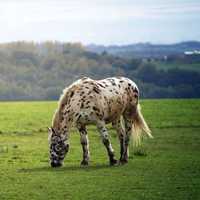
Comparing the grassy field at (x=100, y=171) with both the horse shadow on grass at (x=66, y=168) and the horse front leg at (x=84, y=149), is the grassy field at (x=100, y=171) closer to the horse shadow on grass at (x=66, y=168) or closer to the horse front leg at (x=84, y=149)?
the horse shadow on grass at (x=66, y=168)


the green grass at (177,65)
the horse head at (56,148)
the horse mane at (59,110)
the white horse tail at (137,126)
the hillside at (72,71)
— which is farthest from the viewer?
the green grass at (177,65)

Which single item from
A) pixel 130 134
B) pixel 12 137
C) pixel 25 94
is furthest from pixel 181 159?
pixel 25 94

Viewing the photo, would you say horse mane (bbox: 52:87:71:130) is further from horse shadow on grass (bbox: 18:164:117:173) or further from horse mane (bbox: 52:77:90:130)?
horse shadow on grass (bbox: 18:164:117:173)

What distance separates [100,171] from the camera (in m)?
19.3

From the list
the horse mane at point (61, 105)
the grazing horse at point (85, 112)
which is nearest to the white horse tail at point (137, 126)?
the grazing horse at point (85, 112)

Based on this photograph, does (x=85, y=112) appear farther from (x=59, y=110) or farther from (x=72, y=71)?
(x=72, y=71)

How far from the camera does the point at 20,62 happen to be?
156 m

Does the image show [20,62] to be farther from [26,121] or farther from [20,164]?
[20,164]

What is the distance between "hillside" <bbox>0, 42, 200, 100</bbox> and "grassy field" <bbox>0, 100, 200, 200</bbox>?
86.5 meters

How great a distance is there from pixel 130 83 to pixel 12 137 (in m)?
10.1

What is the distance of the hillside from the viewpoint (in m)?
124

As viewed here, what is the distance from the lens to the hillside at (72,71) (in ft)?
408

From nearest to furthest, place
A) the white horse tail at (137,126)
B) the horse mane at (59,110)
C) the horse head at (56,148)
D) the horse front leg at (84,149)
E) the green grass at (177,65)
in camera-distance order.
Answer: the horse head at (56,148)
the horse mane at (59,110)
the horse front leg at (84,149)
the white horse tail at (137,126)
the green grass at (177,65)

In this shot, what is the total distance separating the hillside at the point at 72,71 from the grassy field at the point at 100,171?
86.5 m
